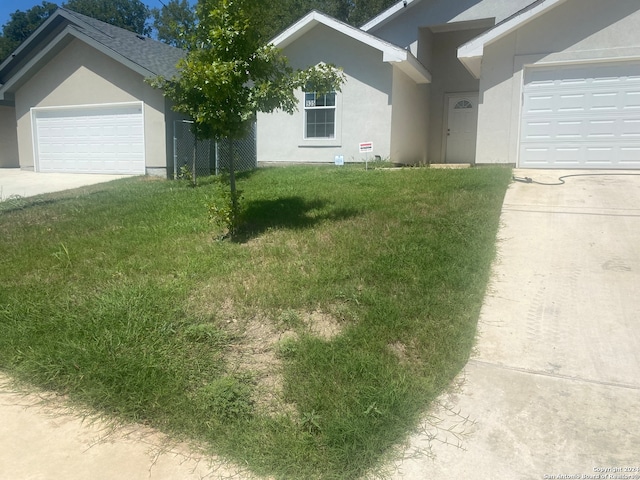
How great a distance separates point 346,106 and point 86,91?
320 inches

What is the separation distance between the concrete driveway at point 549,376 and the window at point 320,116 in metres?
8.83

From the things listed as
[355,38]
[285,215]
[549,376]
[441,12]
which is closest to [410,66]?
[355,38]

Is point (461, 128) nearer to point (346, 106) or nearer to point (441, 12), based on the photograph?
point (441, 12)

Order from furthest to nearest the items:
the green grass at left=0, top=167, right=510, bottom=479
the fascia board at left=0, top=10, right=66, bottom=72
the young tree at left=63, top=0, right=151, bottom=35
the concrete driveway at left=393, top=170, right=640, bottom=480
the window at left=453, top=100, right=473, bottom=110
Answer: the young tree at left=63, top=0, right=151, bottom=35, the fascia board at left=0, top=10, right=66, bottom=72, the window at left=453, top=100, right=473, bottom=110, the green grass at left=0, top=167, right=510, bottom=479, the concrete driveway at left=393, top=170, right=640, bottom=480

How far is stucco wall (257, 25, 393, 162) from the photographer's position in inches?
527

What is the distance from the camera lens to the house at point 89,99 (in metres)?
14.6

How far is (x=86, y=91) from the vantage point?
15.7 metres

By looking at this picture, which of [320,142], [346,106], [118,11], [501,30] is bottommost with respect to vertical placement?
[320,142]

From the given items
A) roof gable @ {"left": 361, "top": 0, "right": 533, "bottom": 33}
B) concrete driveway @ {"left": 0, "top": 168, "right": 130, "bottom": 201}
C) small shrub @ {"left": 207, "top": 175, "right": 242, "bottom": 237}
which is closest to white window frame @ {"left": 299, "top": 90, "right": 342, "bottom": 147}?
roof gable @ {"left": 361, "top": 0, "right": 533, "bottom": 33}

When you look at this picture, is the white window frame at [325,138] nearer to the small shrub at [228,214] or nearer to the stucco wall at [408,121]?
the stucco wall at [408,121]

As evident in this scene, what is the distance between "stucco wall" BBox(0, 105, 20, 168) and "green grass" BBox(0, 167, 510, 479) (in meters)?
15.6

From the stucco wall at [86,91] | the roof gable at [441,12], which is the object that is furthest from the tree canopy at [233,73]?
the roof gable at [441,12]

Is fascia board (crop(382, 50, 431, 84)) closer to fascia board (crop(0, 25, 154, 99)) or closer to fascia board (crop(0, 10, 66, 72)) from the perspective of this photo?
fascia board (crop(0, 25, 154, 99))

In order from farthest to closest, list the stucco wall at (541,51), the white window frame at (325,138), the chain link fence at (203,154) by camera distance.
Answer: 1. the chain link fence at (203,154)
2. the white window frame at (325,138)
3. the stucco wall at (541,51)
